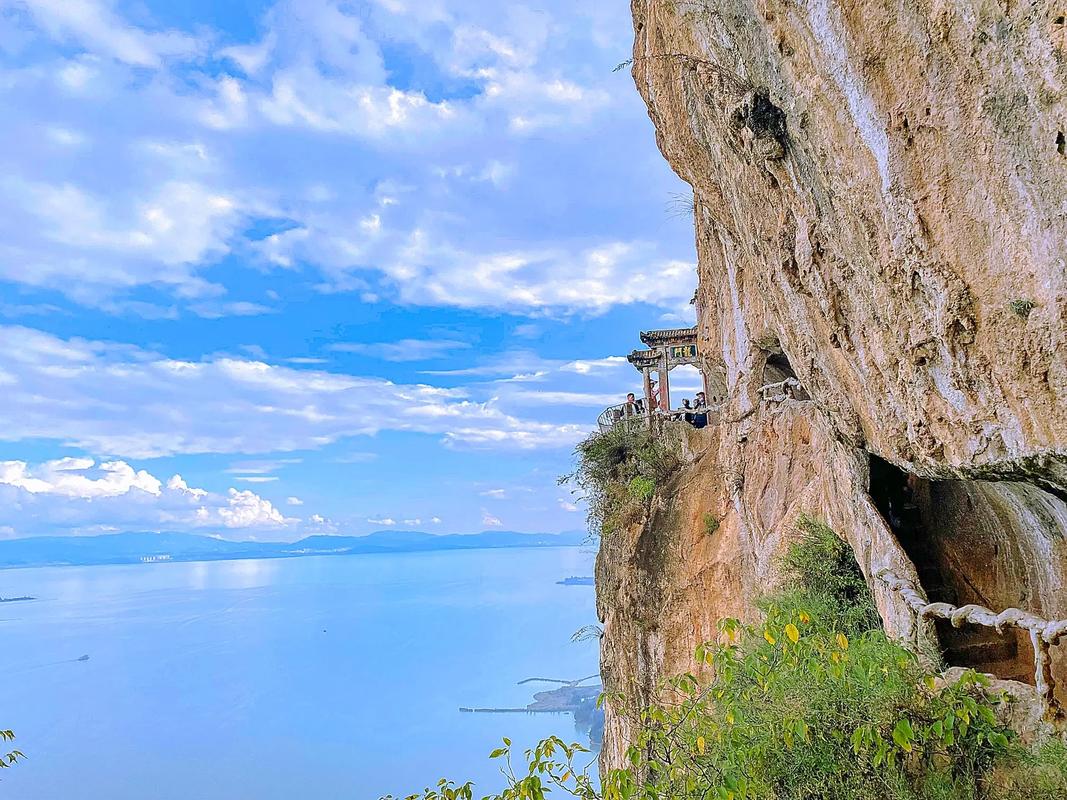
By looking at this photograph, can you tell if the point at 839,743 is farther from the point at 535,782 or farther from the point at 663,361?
the point at 663,361

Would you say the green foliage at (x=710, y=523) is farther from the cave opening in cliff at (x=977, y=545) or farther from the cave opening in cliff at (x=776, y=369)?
the cave opening in cliff at (x=977, y=545)

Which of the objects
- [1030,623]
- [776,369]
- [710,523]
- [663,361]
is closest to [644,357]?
[663,361]

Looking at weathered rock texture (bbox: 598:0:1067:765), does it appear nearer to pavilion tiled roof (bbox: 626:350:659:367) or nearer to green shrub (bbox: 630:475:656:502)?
green shrub (bbox: 630:475:656:502)

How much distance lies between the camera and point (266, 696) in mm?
111750

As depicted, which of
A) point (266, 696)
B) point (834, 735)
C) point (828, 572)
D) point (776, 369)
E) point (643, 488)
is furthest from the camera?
point (266, 696)

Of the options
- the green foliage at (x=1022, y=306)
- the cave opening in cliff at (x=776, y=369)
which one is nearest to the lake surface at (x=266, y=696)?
the cave opening in cliff at (x=776, y=369)

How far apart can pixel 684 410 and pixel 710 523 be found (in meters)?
4.19

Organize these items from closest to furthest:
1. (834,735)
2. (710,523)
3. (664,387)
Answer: (834,735), (710,523), (664,387)

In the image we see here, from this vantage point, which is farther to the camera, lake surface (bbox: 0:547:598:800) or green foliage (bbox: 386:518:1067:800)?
lake surface (bbox: 0:547:598:800)

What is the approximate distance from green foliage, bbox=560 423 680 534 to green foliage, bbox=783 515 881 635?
600cm

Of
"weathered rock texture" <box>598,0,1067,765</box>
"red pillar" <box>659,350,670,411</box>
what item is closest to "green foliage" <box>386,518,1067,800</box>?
"weathered rock texture" <box>598,0,1067,765</box>

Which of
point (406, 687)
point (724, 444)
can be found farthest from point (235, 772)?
point (724, 444)

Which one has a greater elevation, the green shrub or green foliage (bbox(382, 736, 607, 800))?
the green shrub

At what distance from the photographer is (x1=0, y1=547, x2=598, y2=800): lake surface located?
268 feet
